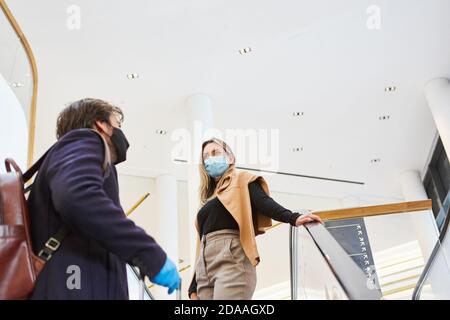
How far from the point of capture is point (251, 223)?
7.71 ft

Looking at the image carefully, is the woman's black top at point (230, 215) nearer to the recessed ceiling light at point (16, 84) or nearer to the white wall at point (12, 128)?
the white wall at point (12, 128)

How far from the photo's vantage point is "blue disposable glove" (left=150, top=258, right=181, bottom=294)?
1.29 meters

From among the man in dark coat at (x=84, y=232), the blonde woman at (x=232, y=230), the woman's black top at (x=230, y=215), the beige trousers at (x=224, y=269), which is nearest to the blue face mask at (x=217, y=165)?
the blonde woman at (x=232, y=230)

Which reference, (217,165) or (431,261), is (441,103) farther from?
Answer: (217,165)

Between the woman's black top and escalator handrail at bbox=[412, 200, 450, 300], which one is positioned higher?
the woman's black top

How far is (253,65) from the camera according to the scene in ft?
23.6

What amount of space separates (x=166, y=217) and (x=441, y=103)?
18.1 feet

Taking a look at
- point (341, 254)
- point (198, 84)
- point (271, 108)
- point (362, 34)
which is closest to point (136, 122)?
point (198, 84)

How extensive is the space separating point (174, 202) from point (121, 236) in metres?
8.39

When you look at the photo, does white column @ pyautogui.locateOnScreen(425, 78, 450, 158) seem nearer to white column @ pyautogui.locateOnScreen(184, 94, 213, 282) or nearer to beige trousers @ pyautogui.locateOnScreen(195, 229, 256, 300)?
white column @ pyautogui.locateOnScreen(184, 94, 213, 282)

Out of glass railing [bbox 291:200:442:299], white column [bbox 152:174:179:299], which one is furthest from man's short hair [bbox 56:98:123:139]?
white column [bbox 152:174:179:299]

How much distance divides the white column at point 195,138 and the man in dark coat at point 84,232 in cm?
449

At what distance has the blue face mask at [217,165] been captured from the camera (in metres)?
2.76

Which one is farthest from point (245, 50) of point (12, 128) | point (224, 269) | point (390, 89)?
point (224, 269)
